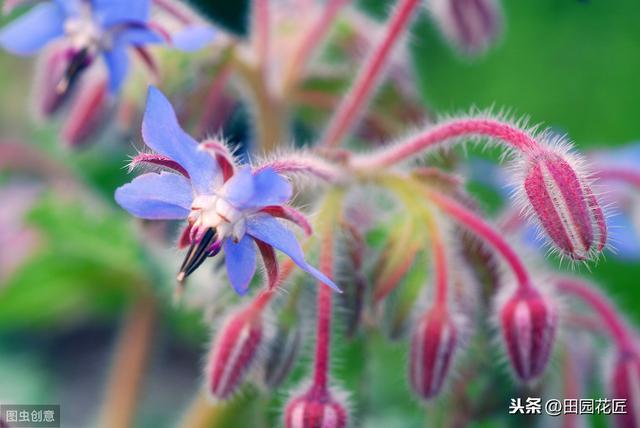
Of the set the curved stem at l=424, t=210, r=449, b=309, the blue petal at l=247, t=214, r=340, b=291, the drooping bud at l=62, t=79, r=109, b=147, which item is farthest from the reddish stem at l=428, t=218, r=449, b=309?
the drooping bud at l=62, t=79, r=109, b=147

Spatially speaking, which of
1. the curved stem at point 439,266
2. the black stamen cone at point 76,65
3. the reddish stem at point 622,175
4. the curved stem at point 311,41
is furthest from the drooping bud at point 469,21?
the black stamen cone at point 76,65

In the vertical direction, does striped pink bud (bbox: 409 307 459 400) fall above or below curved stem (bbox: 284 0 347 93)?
below

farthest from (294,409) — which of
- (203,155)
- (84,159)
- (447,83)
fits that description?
(447,83)

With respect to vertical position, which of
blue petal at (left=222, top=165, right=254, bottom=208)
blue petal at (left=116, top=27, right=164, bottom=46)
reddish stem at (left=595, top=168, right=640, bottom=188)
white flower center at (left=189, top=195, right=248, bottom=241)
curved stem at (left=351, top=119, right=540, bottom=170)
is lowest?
white flower center at (left=189, top=195, right=248, bottom=241)

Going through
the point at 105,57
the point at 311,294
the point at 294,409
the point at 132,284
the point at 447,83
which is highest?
the point at 447,83

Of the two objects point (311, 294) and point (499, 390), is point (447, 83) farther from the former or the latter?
point (311, 294)

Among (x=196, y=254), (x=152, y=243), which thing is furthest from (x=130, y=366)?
(x=196, y=254)

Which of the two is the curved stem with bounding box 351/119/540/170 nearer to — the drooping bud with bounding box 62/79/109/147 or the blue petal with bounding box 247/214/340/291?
the blue petal with bounding box 247/214/340/291
